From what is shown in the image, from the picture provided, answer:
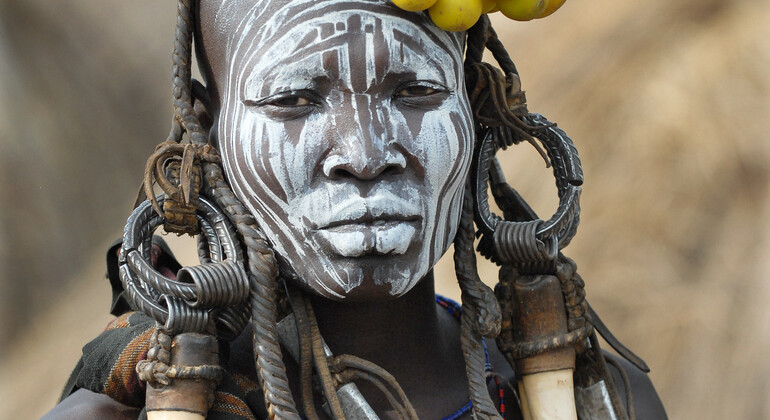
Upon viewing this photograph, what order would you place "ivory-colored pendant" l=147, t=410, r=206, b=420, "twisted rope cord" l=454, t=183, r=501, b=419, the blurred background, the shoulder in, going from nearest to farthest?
1. "ivory-colored pendant" l=147, t=410, r=206, b=420
2. "twisted rope cord" l=454, t=183, r=501, b=419
3. the shoulder
4. the blurred background

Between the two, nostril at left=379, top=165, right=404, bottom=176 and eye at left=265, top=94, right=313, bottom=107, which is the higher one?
eye at left=265, top=94, right=313, bottom=107

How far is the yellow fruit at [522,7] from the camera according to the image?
175 cm

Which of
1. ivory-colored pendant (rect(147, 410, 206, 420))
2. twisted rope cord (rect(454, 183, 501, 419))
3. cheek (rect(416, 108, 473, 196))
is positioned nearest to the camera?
ivory-colored pendant (rect(147, 410, 206, 420))

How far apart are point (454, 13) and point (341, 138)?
0.28 metres

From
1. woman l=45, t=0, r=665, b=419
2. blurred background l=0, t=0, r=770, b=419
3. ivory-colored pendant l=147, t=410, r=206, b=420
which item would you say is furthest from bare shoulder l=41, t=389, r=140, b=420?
blurred background l=0, t=0, r=770, b=419

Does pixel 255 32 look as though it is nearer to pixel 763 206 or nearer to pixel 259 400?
pixel 259 400

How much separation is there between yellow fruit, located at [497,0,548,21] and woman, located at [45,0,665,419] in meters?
0.10

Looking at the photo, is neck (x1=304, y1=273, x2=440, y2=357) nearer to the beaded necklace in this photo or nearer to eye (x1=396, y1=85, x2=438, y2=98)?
the beaded necklace

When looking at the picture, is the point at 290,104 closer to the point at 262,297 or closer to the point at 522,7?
the point at 262,297

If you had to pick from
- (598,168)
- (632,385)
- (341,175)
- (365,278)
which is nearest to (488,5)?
(341,175)

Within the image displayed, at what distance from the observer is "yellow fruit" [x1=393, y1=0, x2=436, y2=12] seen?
1640mm

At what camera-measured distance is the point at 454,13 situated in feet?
5.53

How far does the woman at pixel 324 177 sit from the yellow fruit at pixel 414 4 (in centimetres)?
4

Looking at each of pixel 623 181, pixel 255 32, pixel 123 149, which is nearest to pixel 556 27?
pixel 623 181
